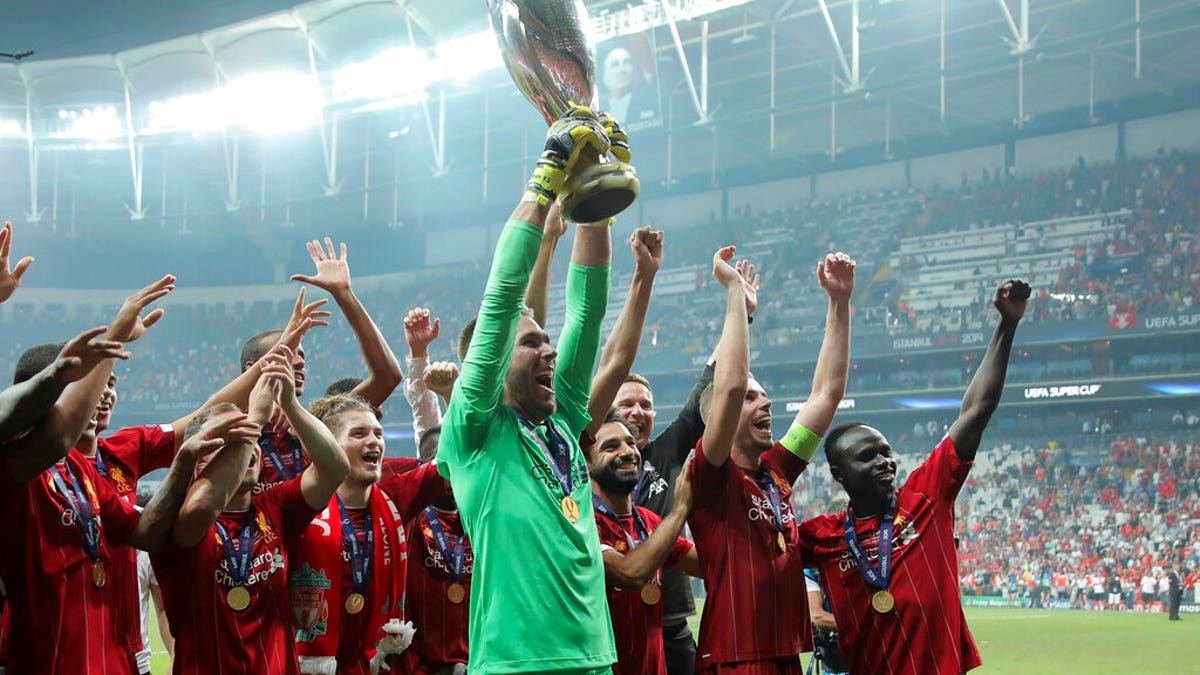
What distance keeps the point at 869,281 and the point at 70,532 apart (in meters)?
27.1

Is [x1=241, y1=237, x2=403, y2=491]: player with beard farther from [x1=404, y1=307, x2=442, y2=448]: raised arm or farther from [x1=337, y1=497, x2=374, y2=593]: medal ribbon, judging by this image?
[x1=404, y1=307, x2=442, y2=448]: raised arm

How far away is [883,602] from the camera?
4156 mm

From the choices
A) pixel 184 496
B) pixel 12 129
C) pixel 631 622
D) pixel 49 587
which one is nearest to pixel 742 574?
pixel 631 622

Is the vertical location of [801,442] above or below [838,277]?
below

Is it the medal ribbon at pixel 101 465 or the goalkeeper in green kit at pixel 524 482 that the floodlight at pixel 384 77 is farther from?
the goalkeeper in green kit at pixel 524 482


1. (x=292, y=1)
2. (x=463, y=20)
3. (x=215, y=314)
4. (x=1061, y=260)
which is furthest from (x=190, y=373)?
(x=1061, y=260)

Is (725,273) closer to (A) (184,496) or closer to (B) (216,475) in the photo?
(B) (216,475)

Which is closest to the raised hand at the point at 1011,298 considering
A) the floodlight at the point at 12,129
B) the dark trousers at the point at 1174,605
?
the dark trousers at the point at 1174,605

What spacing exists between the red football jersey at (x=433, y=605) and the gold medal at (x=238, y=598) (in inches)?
32.9

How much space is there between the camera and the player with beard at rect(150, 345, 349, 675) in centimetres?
356

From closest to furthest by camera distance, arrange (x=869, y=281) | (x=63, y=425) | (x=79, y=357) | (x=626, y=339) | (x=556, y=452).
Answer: (x=79, y=357), (x=556, y=452), (x=63, y=425), (x=626, y=339), (x=869, y=281)

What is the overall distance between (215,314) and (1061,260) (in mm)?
27686

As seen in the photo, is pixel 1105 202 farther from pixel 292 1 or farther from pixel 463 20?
pixel 292 1

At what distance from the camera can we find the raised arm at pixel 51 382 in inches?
117
